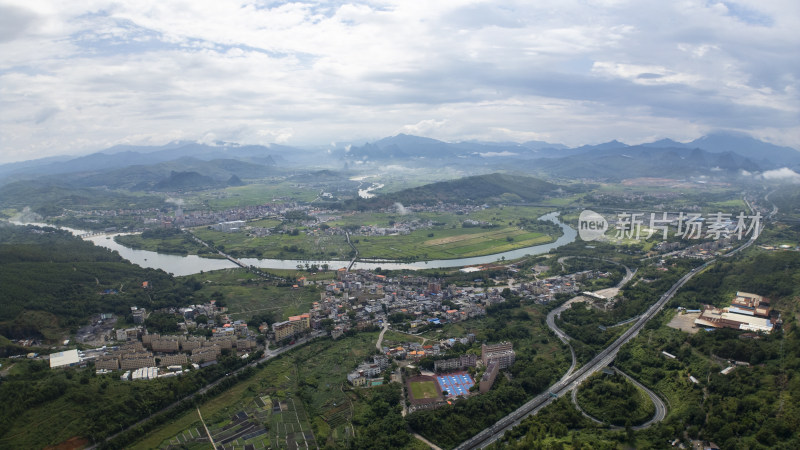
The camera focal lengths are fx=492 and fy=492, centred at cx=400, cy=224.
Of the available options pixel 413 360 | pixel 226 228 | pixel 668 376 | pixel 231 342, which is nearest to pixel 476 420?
pixel 413 360

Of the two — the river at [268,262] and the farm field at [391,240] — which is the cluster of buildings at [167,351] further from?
the farm field at [391,240]

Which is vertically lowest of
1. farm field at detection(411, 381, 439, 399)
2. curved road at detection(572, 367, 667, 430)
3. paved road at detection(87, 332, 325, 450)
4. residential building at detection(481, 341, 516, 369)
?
curved road at detection(572, 367, 667, 430)

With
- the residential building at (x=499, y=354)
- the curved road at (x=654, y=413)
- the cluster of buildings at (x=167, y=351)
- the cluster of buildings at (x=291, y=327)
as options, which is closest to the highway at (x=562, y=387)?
the curved road at (x=654, y=413)

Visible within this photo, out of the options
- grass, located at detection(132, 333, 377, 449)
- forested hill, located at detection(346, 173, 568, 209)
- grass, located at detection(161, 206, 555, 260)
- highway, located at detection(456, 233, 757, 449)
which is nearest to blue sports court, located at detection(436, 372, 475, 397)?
highway, located at detection(456, 233, 757, 449)

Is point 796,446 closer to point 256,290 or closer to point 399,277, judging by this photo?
Result: point 399,277

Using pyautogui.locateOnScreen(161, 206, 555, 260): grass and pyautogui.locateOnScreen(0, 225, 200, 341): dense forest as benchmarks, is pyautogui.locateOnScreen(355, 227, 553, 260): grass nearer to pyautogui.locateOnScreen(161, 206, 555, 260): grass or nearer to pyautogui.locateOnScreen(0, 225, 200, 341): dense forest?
pyautogui.locateOnScreen(161, 206, 555, 260): grass

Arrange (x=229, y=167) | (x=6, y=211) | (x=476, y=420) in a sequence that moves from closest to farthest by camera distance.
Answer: (x=476, y=420) → (x=6, y=211) → (x=229, y=167)

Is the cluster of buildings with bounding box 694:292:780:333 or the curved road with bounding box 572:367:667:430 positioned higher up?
the cluster of buildings with bounding box 694:292:780:333
